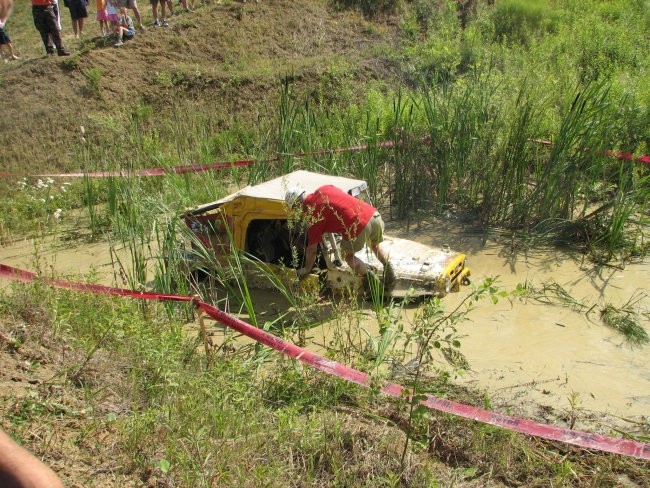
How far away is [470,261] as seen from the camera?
8.01 m

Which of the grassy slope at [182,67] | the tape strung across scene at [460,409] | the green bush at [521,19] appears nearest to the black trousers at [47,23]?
the grassy slope at [182,67]

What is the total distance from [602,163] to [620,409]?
3.95 meters

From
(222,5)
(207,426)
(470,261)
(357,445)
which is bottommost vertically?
(470,261)

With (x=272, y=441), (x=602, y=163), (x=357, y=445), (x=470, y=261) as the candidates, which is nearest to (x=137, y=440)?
(x=272, y=441)

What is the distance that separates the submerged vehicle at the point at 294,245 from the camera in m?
6.58

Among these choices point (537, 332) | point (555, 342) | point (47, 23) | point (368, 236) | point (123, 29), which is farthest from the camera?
point (123, 29)

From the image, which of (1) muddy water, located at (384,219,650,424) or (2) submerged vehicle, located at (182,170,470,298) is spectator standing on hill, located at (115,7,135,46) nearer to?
(2) submerged vehicle, located at (182,170,470,298)

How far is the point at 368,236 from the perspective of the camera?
6.49 metres

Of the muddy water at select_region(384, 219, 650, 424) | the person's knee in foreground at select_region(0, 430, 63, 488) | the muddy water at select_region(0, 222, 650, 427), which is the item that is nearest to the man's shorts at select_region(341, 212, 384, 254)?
the muddy water at select_region(0, 222, 650, 427)

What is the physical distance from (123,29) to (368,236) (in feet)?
34.6

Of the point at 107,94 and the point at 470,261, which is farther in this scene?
the point at 107,94

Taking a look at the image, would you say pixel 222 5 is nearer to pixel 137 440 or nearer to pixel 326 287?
pixel 326 287

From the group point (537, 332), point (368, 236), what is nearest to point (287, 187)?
point (368, 236)

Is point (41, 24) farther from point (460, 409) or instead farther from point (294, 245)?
point (460, 409)
